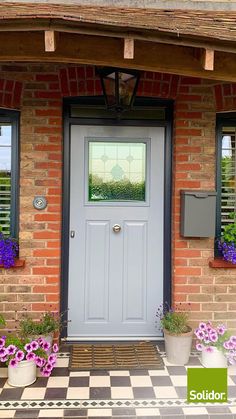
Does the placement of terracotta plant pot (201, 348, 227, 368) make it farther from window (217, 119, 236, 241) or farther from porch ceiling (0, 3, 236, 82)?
porch ceiling (0, 3, 236, 82)

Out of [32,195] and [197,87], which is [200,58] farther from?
[32,195]

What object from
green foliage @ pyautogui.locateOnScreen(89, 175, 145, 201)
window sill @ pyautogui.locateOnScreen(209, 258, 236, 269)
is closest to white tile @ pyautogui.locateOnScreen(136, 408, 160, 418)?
window sill @ pyautogui.locateOnScreen(209, 258, 236, 269)

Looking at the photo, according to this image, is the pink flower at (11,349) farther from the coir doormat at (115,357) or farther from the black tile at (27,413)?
the coir doormat at (115,357)

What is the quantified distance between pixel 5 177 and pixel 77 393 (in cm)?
208

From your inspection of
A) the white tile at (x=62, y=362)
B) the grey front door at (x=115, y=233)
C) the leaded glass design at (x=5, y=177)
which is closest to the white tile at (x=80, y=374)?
the white tile at (x=62, y=362)

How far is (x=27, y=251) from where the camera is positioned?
3.83 meters

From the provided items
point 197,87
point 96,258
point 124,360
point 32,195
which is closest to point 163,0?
point 197,87

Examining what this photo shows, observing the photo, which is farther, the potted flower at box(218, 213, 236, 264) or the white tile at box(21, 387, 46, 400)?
the potted flower at box(218, 213, 236, 264)

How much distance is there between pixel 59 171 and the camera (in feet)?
12.7

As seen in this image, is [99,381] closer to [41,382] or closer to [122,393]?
[122,393]

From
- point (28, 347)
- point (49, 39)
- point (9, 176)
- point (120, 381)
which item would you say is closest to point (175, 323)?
point (120, 381)

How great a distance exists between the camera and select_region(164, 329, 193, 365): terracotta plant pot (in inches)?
140

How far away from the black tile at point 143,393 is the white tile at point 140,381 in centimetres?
6

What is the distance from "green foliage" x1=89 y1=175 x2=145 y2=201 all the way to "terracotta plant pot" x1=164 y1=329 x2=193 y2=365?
1.35m
